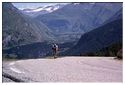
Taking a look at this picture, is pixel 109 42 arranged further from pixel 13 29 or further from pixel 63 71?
pixel 63 71

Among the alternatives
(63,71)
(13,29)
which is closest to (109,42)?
(13,29)

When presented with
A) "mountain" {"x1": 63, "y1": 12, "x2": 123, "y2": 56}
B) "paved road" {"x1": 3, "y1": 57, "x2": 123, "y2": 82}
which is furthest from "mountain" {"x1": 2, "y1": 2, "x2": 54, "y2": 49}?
"mountain" {"x1": 63, "y1": 12, "x2": 123, "y2": 56}

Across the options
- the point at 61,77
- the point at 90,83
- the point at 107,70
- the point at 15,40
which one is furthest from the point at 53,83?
the point at 15,40

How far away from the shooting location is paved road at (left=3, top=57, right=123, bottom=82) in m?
13.7

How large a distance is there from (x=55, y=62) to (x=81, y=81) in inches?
125

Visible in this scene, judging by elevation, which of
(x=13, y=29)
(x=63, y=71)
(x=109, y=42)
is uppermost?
(x=13, y=29)

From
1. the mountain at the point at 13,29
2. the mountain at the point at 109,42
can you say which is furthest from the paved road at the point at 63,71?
the mountain at the point at 109,42

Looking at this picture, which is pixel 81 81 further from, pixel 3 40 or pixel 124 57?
pixel 3 40

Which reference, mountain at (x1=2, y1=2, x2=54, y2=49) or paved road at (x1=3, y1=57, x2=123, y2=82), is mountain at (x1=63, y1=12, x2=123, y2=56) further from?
mountain at (x1=2, y1=2, x2=54, y2=49)

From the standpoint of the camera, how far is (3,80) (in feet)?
45.3

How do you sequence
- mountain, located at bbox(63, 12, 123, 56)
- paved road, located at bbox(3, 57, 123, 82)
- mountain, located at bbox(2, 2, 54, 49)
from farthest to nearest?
1. mountain, located at bbox(63, 12, 123, 56)
2. mountain, located at bbox(2, 2, 54, 49)
3. paved road, located at bbox(3, 57, 123, 82)

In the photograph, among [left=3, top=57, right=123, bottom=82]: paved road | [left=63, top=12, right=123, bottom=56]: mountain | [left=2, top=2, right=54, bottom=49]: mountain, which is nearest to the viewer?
[left=3, top=57, right=123, bottom=82]: paved road

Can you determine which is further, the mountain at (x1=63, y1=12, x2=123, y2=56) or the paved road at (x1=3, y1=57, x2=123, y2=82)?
the mountain at (x1=63, y1=12, x2=123, y2=56)

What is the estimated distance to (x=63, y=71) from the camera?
1451cm
